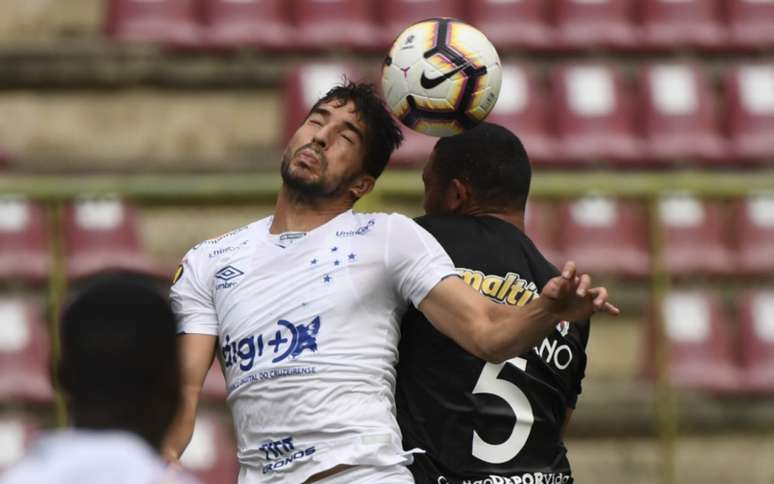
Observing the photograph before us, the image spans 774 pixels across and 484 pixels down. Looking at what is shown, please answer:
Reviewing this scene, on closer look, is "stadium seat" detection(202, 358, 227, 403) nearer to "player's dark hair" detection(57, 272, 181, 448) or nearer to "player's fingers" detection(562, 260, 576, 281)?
"player's fingers" detection(562, 260, 576, 281)

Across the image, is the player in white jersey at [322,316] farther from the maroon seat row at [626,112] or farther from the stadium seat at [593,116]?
the stadium seat at [593,116]

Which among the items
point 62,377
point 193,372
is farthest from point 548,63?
point 62,377

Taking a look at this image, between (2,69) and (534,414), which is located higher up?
(2,69)

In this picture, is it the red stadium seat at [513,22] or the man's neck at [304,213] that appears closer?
the man's neck at [304,213]

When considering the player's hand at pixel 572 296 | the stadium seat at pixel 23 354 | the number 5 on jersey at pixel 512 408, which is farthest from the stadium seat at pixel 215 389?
the player's hand at pixel 572 296

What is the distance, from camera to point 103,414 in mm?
2445

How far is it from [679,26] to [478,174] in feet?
19.2

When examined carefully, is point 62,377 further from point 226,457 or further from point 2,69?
point 2,69

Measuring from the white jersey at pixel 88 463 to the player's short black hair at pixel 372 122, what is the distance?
2379 mm

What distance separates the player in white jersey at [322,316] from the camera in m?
4.22

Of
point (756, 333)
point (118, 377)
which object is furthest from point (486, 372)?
point (756, 333)

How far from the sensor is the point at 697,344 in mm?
8906

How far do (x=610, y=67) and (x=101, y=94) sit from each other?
11.0 ft

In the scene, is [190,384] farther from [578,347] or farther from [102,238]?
[102,238]
